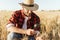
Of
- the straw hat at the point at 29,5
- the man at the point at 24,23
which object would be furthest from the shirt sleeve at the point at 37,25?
the straw hat at the point at 29,5

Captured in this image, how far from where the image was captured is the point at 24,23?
135 cm

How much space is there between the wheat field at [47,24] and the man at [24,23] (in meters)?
0.06

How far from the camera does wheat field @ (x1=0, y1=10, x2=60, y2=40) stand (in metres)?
1.39

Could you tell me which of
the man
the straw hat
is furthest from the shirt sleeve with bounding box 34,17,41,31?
the straw hat

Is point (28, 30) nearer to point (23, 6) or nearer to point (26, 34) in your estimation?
point (26, 34)

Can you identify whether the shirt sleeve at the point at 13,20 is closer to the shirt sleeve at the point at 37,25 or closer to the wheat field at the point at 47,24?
the wheat field at the point at 47,24

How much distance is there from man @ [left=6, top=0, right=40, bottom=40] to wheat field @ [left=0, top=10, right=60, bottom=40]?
6 centimetres

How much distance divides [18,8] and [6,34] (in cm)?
24

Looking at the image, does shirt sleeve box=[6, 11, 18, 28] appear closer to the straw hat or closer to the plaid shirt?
the plaid shirt

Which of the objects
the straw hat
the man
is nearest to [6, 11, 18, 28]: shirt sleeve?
the man

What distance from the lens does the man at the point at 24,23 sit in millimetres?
1325

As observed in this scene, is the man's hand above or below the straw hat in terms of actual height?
below

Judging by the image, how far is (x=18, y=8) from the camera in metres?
1.37

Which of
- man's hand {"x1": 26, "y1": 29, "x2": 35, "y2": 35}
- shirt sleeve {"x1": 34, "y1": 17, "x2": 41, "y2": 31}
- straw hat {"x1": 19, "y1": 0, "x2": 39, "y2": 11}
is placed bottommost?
man's hand {"x1": 26, "y1": 29, "x2": 35, "y2": 35}
